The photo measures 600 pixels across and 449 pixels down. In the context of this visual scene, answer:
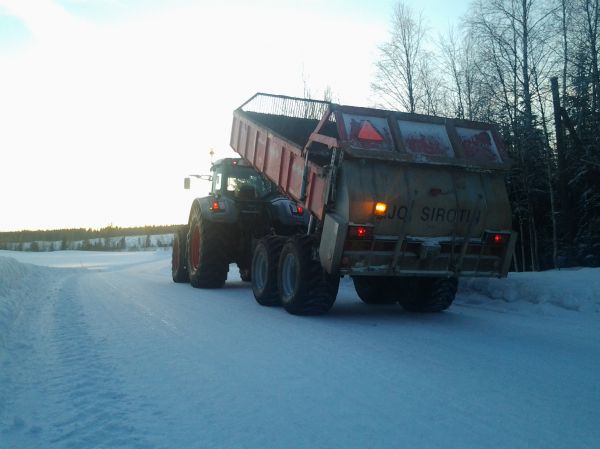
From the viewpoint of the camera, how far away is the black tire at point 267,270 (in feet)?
28.1

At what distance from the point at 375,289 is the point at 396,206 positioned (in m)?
2.56

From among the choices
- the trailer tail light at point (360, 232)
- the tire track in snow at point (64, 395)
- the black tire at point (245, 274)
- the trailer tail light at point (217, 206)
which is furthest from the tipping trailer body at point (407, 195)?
the black tire at point (245, 274)

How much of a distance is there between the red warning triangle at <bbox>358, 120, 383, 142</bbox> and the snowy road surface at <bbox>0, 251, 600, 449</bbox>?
2.34 m

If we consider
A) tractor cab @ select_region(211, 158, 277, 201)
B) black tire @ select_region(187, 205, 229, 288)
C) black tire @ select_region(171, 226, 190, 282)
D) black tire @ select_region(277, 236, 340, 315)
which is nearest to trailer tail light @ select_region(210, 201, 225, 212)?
black tire @ select_region(187, 205, 229, 288)

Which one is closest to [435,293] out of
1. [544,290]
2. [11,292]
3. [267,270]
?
[544,290]

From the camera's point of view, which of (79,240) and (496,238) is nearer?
(496,238)

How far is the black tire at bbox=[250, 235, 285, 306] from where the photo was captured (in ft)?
28.1

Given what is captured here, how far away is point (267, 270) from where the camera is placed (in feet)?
28.3

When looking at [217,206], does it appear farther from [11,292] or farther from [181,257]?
[11,292]

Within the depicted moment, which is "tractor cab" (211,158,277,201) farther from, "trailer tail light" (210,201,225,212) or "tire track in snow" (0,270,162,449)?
"tire track in snow" (0,270,162,449)

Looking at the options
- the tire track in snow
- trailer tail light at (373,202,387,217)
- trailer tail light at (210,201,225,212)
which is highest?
trailer tail light at (210,201,225,212)

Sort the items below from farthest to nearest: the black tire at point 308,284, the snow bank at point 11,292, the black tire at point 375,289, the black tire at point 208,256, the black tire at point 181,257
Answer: the black tire at point 181,257
the black tire at point 208,256
the black tire at point 375,289
the black tire at point 308,284
the snow bank at point 11,292

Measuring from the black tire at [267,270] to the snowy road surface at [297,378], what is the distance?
47 centimetres

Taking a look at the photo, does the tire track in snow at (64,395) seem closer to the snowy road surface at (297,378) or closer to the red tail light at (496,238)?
the snowy road surface at (297,378)
